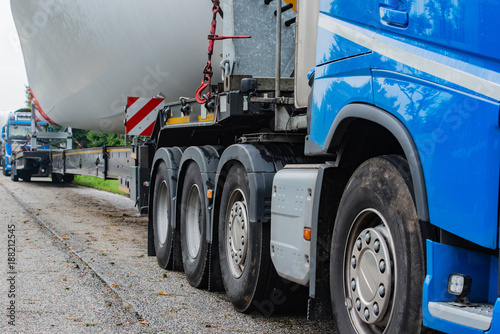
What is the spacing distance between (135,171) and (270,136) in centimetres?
384

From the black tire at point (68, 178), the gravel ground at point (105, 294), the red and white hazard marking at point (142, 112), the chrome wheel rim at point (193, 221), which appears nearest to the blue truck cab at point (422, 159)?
the gravel ground at point (105, 294)

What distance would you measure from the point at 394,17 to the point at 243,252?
2.53m

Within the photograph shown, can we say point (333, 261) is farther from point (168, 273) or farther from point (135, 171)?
point (135, 171)

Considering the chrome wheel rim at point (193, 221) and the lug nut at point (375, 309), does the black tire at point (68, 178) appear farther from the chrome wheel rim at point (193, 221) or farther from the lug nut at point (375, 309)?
the lug nut at point (375, 309)

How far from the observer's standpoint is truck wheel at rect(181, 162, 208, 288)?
5.98 metres

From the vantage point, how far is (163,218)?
7.54 metres

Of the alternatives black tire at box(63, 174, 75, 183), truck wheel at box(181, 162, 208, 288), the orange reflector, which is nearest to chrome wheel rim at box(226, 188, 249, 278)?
truck wheel at box(181, 162, 208, 288)

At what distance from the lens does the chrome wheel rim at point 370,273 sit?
3.07m

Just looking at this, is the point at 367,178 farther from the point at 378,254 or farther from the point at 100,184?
the point at 100,184

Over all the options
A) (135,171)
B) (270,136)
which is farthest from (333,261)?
(135,171)

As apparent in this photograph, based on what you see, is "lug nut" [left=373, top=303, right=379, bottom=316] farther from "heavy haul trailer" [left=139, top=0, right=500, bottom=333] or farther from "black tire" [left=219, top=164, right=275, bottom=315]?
"black tire" [left=219, top=164, right=275, bottom=315]

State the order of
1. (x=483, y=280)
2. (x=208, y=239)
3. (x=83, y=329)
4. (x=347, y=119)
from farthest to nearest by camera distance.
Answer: (x=208, y=239) < (x=83, y=329) < (x=347, y=119) < (x=483, y=280)

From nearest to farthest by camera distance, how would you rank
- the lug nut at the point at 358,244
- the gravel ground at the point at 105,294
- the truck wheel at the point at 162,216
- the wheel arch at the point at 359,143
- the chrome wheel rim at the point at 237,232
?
the wheel arch at the point at 359,143 < the lug nut at the point at 358,244 < the gravel ground at the point at 105,294 < the chrome wheel rim at the point at 237,232 < the truck wheel at the point at 162,216

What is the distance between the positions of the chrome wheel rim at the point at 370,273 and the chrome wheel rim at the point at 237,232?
170 cm
